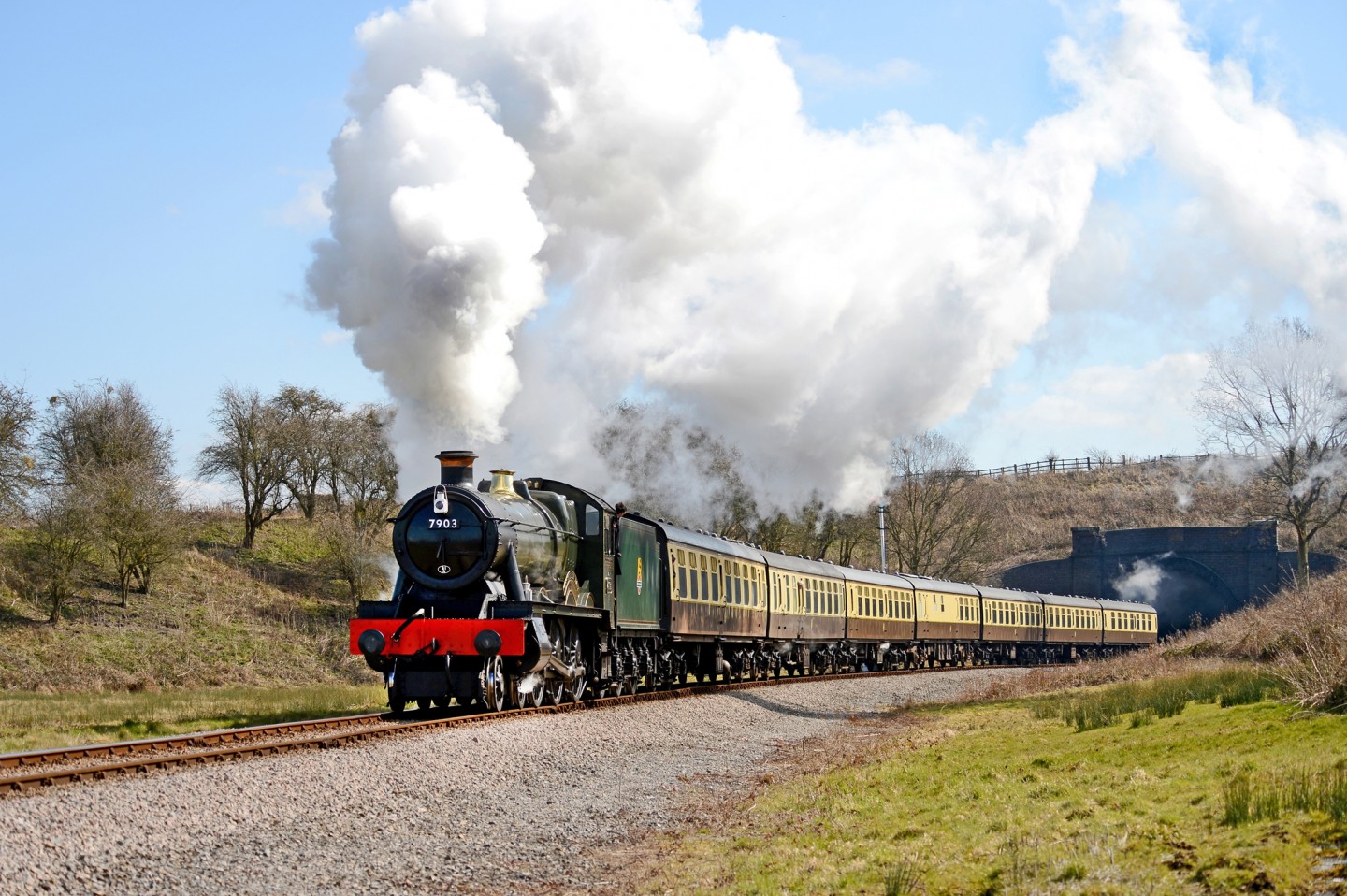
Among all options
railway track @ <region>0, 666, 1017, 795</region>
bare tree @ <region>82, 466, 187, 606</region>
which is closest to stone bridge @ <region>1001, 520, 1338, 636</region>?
bare tree @ <region>82, 466, 187, 606</region>

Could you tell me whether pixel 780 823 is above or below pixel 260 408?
below

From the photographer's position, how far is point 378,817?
10.0m

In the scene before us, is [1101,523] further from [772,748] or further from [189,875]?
[189,875]

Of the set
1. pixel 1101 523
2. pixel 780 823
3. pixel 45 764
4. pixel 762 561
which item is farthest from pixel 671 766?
pixel 1101 523

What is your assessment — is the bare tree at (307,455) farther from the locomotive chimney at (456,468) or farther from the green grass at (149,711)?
the locomotive chimney at (456,468)

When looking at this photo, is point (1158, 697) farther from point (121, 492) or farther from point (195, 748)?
point (121, 492)

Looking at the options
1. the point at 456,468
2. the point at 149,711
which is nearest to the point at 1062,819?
the point at 456,468

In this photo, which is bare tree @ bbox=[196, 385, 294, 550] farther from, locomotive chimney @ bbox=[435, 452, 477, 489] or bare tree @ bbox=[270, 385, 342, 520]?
locomotive chimney @ bbox=[435, 452, 477, 489]

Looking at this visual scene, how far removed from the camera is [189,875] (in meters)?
7.85

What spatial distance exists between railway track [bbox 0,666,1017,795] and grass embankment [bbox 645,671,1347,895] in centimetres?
464

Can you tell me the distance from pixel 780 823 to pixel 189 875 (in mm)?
4977

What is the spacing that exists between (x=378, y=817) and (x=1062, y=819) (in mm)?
5441

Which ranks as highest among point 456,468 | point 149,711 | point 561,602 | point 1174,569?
point 456,468

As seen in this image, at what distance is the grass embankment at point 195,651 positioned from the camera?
2012 centimetres
